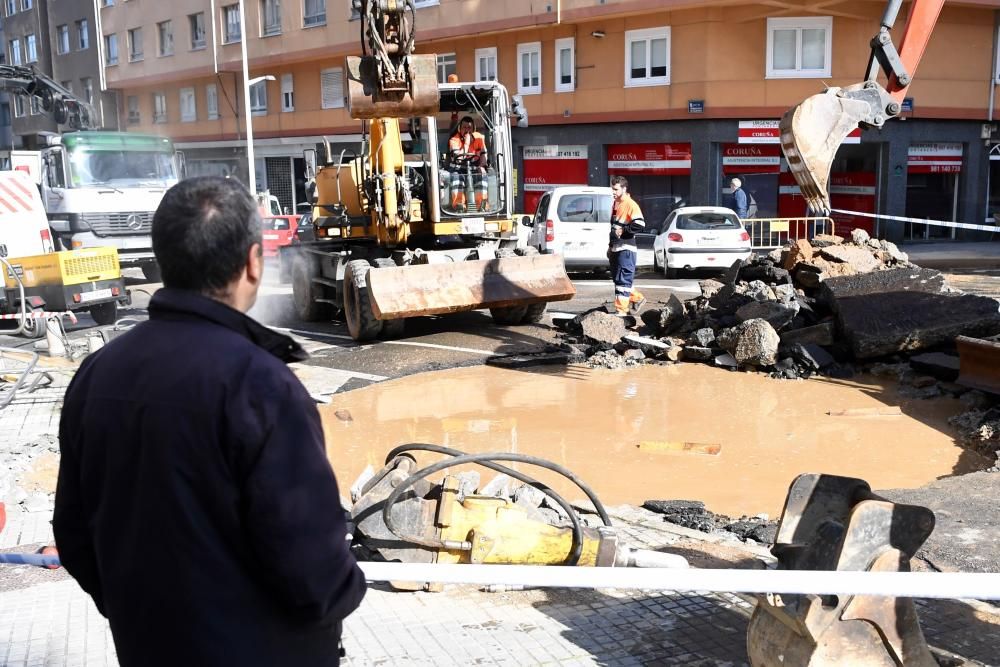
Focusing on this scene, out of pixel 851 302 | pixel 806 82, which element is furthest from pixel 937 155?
pixel 851 302

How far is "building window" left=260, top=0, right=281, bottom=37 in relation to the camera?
37.4 meters

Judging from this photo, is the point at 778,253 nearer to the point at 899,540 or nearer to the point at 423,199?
the point at 423,199

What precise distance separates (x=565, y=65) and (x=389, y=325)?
59.2 feet

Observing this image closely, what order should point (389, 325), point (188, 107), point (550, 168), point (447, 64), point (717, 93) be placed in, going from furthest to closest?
point (188, 107), point (447, 64), point (550, 168), point (717, 93), point (389, 325)

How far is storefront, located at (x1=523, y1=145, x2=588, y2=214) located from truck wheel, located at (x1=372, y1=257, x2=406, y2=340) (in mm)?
16753

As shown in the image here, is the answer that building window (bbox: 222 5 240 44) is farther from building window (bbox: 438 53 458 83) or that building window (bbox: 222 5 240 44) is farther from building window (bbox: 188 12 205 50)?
building window (bbox: 438 53 458 83)

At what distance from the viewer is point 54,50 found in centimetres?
5081

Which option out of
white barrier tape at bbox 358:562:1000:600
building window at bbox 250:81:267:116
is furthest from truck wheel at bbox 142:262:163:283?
white barrier tape at bbox 358:562:1000:600

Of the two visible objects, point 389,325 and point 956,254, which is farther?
point 956,254

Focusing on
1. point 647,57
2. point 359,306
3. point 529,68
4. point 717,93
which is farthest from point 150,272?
point 717,93

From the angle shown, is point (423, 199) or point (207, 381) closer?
point (207, 381)

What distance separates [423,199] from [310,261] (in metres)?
2.46

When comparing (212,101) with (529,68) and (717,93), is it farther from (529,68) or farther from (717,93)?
(717,93)

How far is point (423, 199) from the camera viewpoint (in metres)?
13.8
